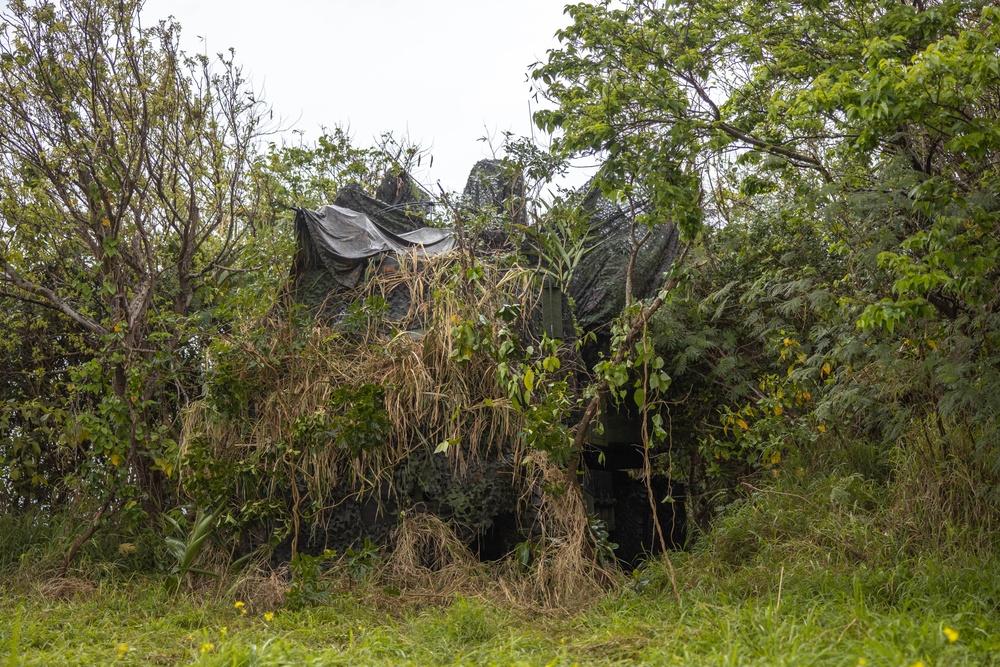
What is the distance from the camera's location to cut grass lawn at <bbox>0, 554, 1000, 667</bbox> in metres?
3.54

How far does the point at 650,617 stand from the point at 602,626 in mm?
279

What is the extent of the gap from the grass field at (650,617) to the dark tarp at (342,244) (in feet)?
8.52

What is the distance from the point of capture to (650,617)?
446 cm

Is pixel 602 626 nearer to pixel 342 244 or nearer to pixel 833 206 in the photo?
pixel 833 206

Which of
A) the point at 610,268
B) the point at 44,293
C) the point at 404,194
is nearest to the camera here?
the point at 44,293

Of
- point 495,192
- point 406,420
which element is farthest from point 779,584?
point 495,192

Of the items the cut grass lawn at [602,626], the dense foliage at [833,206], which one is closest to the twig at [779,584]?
the cut grass lawn at [602,626]

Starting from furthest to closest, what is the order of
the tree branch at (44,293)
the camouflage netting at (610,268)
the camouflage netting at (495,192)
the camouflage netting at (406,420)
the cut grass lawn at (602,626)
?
1. the camouflage netting at (610,268)
2. the camouflage netting at (495,192)
3. the tree branch at (44,293)
4. the camouflage netting at (406,420)
5. the cut grass lawn at (602,626)

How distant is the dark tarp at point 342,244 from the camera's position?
22.4 ft

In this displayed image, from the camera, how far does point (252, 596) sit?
5344mm

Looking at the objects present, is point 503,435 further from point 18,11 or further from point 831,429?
point 18,11

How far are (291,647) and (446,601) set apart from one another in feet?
4.56

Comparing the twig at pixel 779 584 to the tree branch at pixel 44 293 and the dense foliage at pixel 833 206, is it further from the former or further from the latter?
the tree branch at pixel 44 293

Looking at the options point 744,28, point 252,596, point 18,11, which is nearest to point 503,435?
point 252,596
